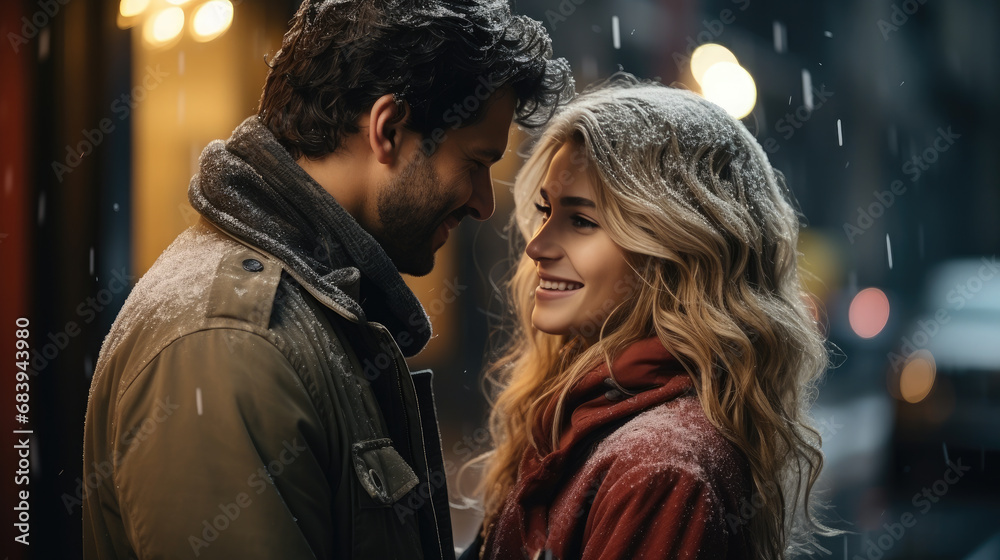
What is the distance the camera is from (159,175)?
3.44m

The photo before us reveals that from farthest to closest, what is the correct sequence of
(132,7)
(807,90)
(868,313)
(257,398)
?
(807,90) < (868,313) < (132,7) < (257,398)

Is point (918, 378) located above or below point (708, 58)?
below

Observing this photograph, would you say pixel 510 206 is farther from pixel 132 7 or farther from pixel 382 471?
pixel 382 471

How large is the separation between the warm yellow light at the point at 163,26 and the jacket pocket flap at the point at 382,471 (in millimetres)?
2485

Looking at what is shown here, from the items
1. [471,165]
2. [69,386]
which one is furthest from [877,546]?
[69,386]

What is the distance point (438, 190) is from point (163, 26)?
2066 millimetres

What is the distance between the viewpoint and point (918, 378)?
7344 mm

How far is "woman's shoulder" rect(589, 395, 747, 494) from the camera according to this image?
1.81 m

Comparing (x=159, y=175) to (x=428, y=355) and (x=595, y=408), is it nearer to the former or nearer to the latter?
(x=595, y=408)

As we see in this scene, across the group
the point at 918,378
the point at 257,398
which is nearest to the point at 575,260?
the point at 257,398

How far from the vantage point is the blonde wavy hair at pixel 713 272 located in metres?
2.12

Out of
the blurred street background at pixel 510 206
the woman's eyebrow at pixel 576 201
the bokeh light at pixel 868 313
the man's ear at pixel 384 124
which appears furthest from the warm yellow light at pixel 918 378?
the man's ear at pixel 384 124

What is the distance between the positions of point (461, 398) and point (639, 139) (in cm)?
686

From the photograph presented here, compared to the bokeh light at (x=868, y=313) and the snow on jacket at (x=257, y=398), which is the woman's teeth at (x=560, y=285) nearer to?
the snow on jacket at (x=257, y=398)
